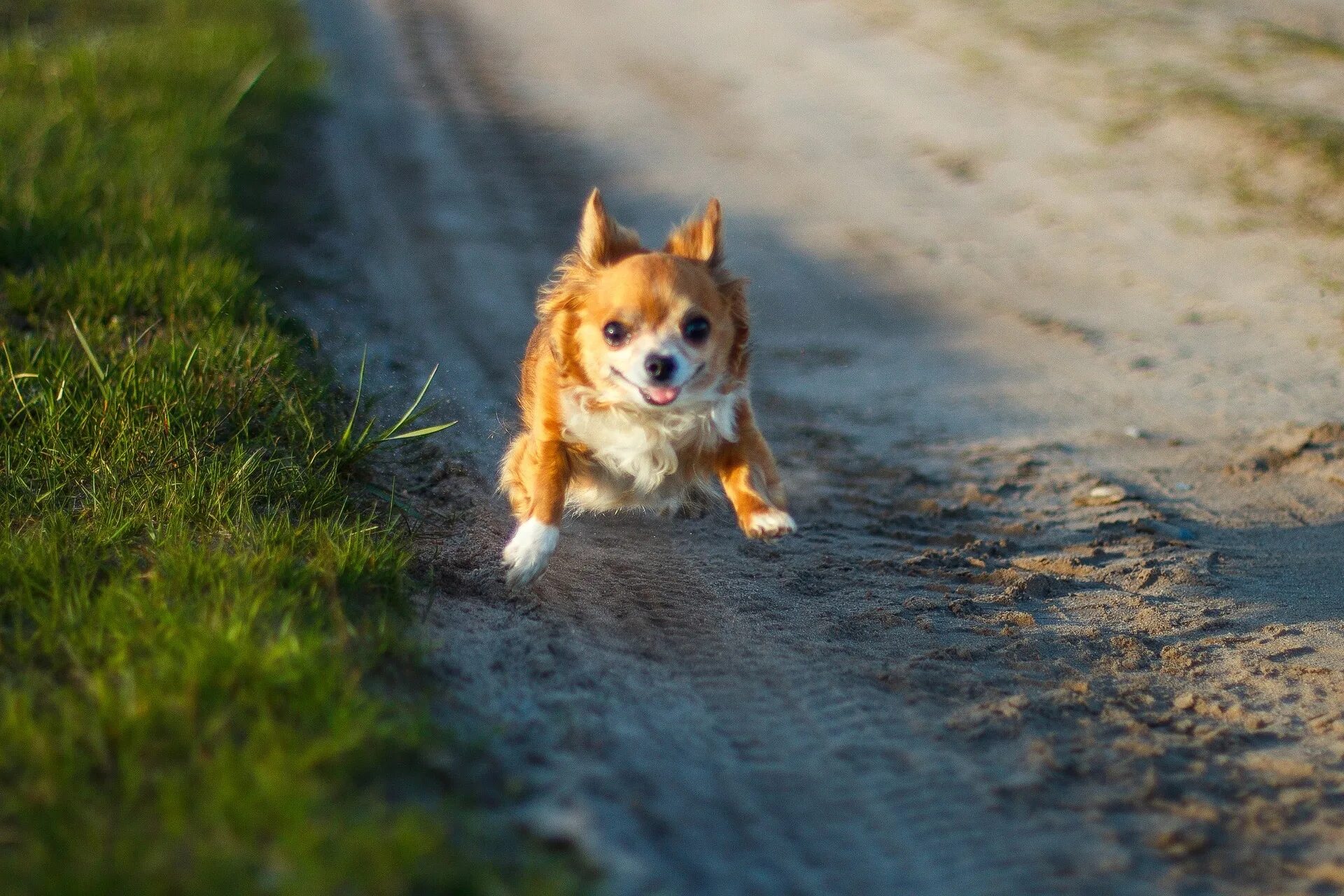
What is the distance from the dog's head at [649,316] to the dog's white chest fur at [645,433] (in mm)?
54

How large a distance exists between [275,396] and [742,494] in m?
1.84

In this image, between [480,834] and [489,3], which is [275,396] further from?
[489,3]

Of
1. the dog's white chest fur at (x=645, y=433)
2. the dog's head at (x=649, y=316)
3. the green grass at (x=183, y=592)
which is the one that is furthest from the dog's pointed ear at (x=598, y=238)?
the green grass at (x=183, y=592)

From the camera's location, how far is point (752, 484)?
13.9 feet

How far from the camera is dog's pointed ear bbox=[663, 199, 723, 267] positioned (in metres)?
4.38

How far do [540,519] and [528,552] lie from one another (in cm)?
16

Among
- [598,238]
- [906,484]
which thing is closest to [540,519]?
[598,238]

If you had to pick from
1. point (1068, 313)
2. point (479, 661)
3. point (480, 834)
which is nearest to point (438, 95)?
point (1068, 313)

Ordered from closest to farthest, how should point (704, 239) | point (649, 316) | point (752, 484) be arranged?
point (649, 316), point (752, 484), point (704, 239)

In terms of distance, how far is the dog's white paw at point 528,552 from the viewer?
394 centimetres

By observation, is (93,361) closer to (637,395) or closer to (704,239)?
(637,395)

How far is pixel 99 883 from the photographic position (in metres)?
2.15

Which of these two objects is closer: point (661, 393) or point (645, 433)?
point (661, 393)

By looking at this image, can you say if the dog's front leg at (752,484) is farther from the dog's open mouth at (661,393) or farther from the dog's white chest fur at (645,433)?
the dog's open mouth at (661,393)
